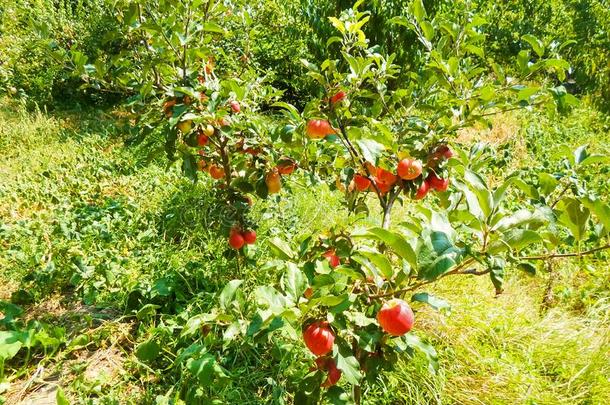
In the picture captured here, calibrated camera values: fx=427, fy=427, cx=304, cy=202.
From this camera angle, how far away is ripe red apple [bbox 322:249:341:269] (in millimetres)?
1379

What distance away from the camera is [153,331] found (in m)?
1.91

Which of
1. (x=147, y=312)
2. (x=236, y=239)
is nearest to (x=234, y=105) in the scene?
(x=236, y=239)

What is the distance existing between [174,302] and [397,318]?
4.73 feet

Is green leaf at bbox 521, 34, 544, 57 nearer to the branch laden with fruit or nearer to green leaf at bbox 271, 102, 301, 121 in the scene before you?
the branch laden with fruit

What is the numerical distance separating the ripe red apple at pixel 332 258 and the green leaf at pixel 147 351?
0.92 meters

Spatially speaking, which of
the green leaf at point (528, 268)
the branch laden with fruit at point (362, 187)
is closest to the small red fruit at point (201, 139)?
the branch laden with fruit at point (362, 187)

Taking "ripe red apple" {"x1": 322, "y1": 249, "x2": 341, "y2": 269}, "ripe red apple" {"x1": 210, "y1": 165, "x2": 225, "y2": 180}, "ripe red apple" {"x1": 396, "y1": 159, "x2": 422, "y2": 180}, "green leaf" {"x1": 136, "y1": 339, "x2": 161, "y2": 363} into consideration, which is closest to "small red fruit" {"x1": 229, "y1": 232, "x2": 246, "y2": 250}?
"ripe red apple" {"x1": 210, "y1": 165, "x2": 225, "y2": 180}

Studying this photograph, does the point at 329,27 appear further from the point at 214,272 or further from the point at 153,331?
the point at 153,331

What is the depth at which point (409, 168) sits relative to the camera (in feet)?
4.42

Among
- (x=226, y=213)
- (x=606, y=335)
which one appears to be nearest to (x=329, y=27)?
(x=226, y=213)

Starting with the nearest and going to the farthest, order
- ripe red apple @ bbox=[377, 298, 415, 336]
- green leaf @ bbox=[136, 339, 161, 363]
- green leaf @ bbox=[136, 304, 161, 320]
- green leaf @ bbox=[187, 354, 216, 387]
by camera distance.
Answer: ripe red apple @ bbox=[377, 298, 415, 336]
green leaf @ bbox=[187, 354, 216, 387]
green leaf @ bbox=[136, 339, 161, 363]
green leaf @ bbox=[136, 304, 161, 320]

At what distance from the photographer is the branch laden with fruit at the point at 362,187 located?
3.32ft

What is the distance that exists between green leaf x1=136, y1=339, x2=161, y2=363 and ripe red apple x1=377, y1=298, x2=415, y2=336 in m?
1.16

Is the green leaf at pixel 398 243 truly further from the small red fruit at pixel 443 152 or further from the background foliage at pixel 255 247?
the small red fruit at pixel 443 152
